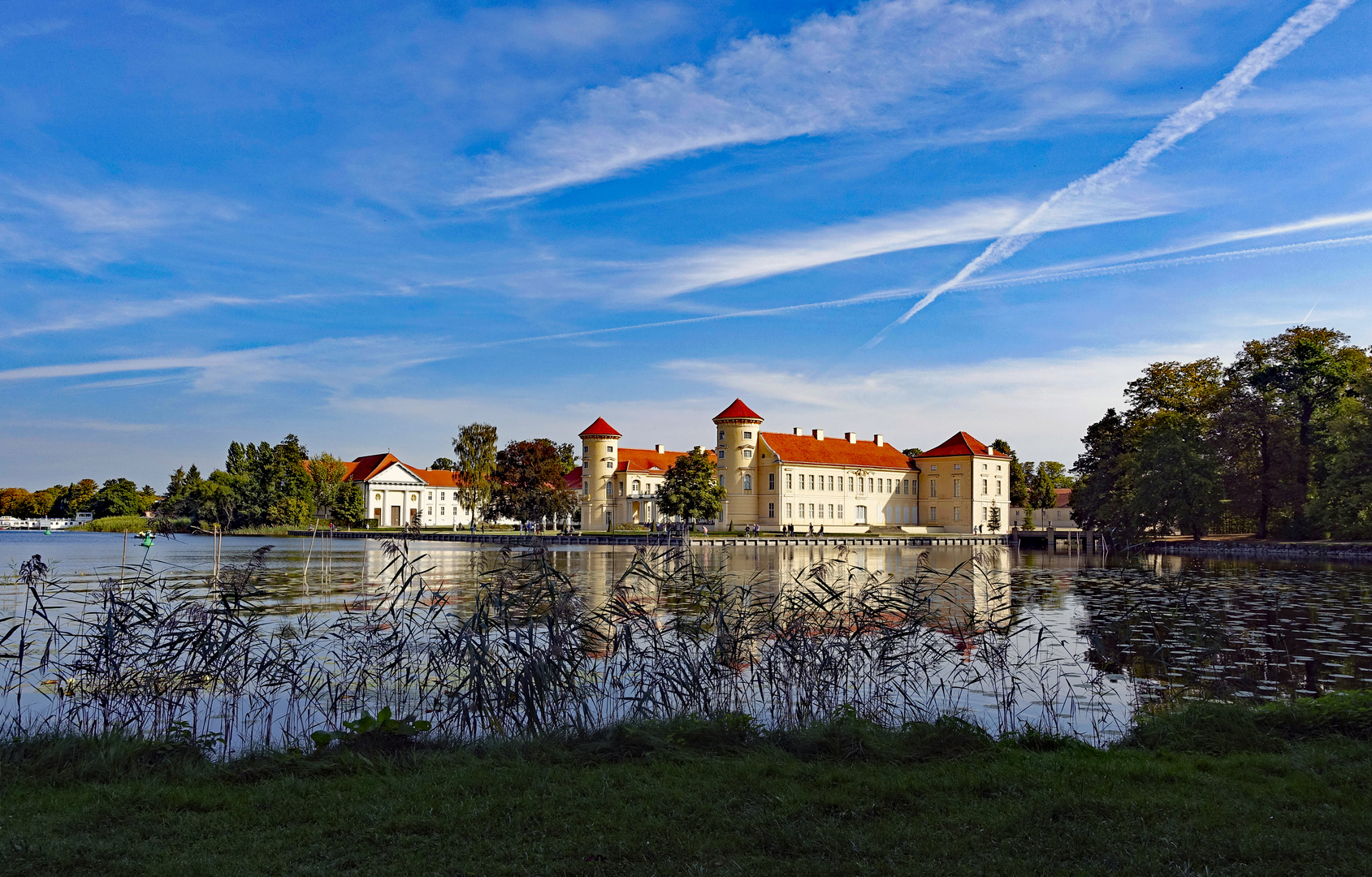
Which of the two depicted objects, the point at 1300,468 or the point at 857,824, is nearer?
the point at 857,824

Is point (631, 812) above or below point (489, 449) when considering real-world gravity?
below

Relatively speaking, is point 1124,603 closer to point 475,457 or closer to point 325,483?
point 475,457

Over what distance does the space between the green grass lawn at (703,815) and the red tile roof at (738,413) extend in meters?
76.0

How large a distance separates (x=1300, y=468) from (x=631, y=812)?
53.5m

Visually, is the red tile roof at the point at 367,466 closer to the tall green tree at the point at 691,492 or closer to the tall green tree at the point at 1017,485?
the tall green tree at the point at 691,492

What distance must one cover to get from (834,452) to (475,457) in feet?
103

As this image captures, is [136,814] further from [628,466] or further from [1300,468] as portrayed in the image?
[628,466]

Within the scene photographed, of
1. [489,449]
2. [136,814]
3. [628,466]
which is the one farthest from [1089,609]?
[628,466]

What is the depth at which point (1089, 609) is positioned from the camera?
19.7 metres

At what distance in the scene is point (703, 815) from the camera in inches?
194

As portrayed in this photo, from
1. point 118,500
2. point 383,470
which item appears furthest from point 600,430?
point 118,500

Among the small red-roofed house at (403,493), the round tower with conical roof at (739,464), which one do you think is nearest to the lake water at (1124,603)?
the round tower with conical roof at (739,464)

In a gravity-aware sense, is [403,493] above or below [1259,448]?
below

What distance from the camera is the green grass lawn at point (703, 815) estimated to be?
4238mm
